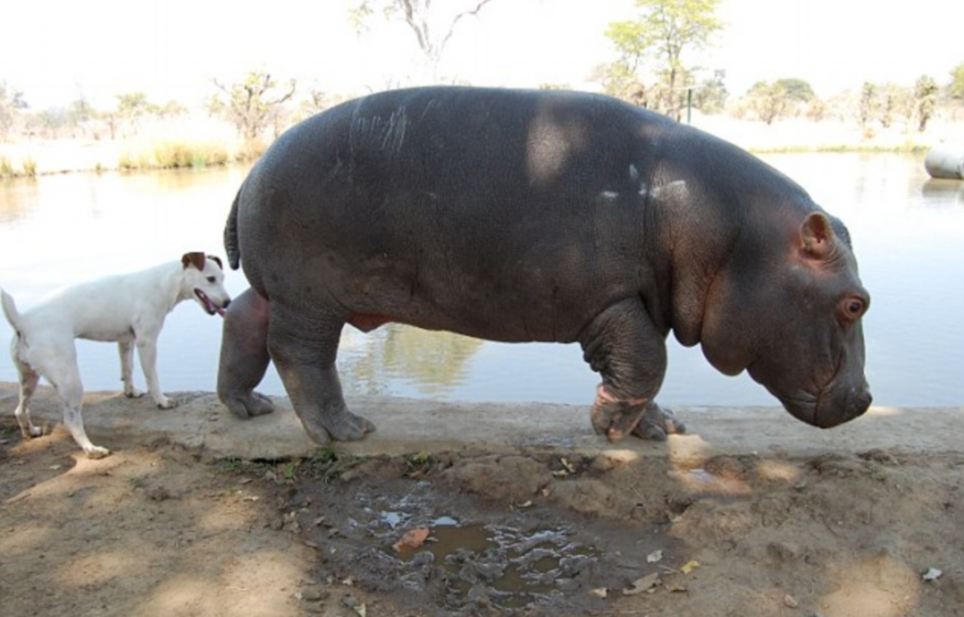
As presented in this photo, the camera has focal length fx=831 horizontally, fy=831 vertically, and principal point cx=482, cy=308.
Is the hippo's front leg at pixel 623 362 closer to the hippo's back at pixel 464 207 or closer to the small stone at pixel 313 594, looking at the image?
the hippo's back at pixel 464 207

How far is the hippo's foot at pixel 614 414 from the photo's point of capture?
407 cm

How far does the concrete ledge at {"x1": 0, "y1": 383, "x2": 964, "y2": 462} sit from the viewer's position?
4320 millimetres

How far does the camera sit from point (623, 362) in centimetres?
394

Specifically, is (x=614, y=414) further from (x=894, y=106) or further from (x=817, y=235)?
(x=894, y=106)

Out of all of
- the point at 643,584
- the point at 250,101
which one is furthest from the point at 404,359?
the point at 250,101

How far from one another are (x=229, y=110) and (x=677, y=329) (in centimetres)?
3349

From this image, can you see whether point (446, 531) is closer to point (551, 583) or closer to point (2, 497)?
point (551, 583)

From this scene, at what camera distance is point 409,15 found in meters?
31.6

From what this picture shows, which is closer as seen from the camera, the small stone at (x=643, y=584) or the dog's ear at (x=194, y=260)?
the small stone at (x=643, y=584)

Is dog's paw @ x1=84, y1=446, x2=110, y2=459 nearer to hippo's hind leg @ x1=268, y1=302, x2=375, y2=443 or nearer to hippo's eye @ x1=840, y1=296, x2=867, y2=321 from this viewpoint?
hippo's hind leg @ x1=268, y1=302, x2=375, y2=443

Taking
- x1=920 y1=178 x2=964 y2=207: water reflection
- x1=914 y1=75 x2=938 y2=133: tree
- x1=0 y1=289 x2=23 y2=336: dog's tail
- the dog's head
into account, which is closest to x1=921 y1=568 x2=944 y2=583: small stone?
the dog's head

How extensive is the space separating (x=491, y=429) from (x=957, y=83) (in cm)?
6462

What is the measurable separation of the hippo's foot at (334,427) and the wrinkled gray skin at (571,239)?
561mm

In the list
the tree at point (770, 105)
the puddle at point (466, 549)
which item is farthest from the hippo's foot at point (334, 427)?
the tree at point (770, 105)
